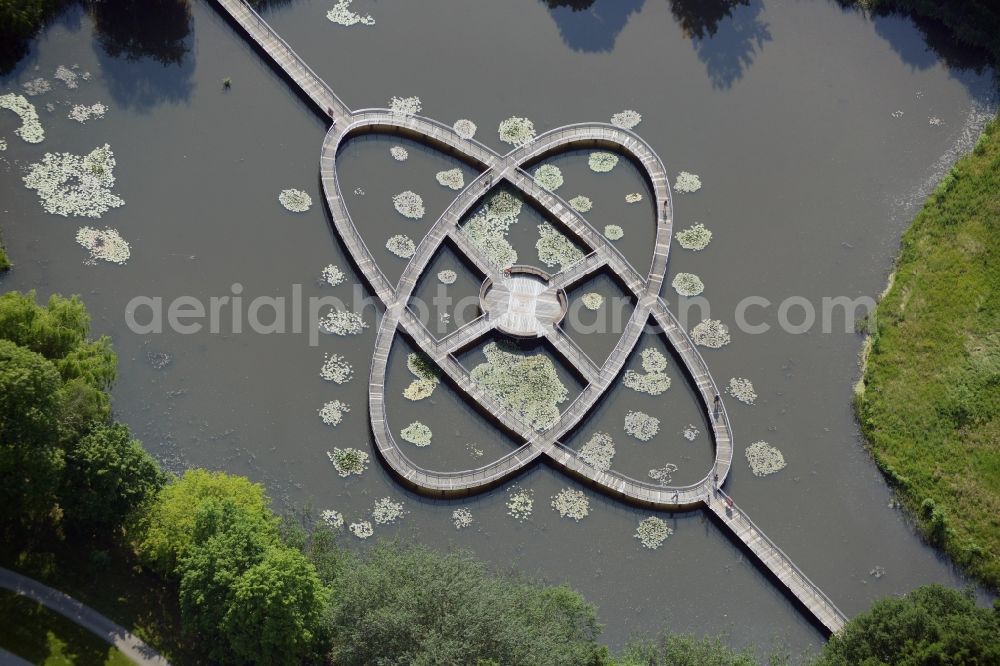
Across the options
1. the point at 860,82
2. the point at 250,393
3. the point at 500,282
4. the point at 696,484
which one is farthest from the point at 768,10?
the point at 250,393

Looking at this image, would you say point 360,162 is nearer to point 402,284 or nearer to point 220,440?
point 402,284

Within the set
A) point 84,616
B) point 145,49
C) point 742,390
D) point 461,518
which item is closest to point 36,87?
point 145,49

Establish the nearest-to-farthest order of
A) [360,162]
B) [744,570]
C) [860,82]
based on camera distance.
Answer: [744,570]
[360,162]
[860,82]

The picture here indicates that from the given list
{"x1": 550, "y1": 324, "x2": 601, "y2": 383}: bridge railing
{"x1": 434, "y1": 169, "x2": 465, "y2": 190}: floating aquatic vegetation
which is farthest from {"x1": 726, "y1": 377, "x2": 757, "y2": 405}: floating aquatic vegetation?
{"x1": 434, "y1": 169, "x2": 465, "y2": 190}: floating aquatic vegetation

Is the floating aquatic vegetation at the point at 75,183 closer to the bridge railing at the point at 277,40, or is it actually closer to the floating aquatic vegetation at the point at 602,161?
the bridge railing at the point at 277,40

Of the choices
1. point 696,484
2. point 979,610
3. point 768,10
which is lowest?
point 979,610

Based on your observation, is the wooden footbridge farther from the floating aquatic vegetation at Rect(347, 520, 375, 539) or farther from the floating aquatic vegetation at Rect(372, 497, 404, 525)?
the floating aquatic vegetation at Rect(347, 520, 375, 539)

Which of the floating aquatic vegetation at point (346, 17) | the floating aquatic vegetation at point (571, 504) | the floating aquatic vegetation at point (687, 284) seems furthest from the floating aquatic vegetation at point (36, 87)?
the floating aquatic vegetation at point (571, 504)
